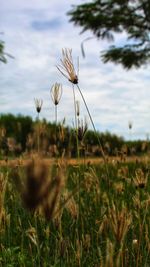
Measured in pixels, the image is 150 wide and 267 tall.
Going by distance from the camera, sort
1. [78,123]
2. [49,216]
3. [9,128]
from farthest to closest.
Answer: [9,128]
[78,123]
[49,216]

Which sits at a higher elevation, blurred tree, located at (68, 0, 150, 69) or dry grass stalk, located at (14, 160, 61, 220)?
blurred tree, located at (68, 0, 150, 69)

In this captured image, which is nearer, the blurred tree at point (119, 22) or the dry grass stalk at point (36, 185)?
the dry grass stalk at point (36, 185)

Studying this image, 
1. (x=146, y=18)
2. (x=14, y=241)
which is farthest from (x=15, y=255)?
(x=146, y=18)

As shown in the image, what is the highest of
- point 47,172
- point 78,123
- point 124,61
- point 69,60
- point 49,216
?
point 124,61

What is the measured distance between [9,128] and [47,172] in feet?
69.7

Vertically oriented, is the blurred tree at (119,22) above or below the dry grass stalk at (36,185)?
above

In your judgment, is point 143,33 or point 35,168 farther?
point 143,33

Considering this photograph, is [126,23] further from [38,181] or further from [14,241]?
[38,181]

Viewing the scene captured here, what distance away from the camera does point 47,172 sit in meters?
1.09

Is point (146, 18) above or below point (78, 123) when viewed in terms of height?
above

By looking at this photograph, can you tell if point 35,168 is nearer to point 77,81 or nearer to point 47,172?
point 47,172

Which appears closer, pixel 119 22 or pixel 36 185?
pixel 36 185

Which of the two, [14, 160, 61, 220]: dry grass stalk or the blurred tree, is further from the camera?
the blurred tree

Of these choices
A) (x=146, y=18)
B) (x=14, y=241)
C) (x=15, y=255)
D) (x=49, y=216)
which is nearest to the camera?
(x=49, y=216)
